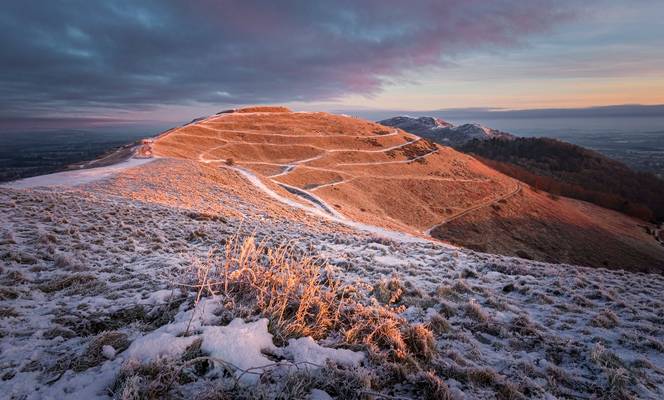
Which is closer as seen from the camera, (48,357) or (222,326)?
(48,357)

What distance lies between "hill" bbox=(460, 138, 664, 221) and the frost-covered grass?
86.5 meters

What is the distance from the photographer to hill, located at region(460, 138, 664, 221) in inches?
3152

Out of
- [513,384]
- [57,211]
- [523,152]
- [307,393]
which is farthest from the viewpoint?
[523,152]

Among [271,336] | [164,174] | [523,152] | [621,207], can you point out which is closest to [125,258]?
[271,336]

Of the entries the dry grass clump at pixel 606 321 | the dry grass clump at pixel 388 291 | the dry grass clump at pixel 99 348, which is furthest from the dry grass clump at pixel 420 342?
the dry grass clump at pixel 606 321

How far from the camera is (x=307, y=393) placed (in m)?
2.77

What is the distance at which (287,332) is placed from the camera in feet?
11.9

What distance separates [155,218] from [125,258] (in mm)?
5140

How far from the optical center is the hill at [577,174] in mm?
80062

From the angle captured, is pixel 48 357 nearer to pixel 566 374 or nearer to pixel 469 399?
pixel 469 399

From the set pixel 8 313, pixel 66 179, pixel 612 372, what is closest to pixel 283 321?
pixel 8 313

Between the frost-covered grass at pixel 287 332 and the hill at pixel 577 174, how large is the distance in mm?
86510

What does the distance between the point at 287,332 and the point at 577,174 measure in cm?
14641

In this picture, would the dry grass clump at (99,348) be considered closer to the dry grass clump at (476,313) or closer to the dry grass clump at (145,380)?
the dry grass clump at (145,380)
